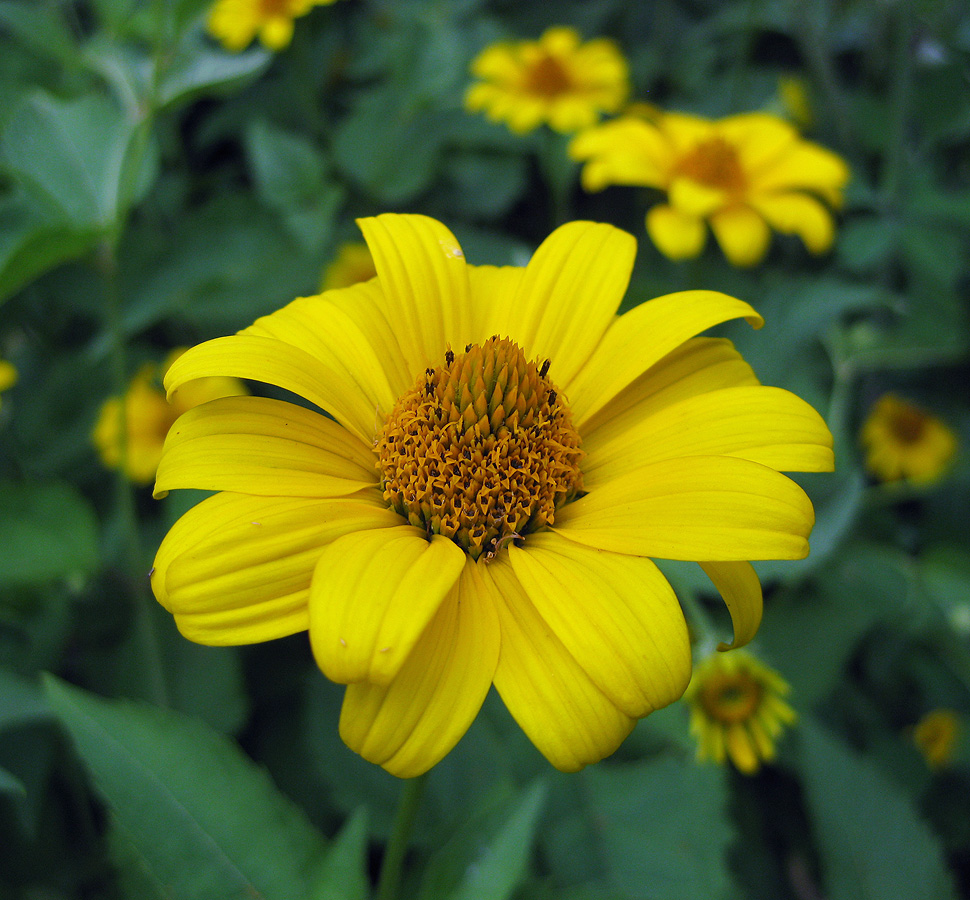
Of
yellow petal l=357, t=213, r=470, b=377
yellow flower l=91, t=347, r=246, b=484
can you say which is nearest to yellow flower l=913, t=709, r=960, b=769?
yellow petal l=357, t=213, r=470, b=377

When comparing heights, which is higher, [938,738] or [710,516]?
[710,516]

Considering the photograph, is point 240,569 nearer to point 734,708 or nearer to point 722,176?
point 734,708

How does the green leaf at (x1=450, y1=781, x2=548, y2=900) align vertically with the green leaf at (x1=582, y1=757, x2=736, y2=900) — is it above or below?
above

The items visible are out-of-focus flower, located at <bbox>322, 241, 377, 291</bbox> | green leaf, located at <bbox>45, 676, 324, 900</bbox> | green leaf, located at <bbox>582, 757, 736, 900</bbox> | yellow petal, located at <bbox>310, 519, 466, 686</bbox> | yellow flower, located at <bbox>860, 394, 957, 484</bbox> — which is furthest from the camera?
yellow flower, located at <bbox>860, 394, 957, 484</bbox>

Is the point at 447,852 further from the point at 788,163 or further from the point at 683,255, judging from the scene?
the point at 788,163

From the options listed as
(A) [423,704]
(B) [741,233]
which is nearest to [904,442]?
(B) [741,233]

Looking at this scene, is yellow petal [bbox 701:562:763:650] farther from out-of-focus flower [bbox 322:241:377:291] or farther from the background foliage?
out-of-focus flower [bbox 322:241:377:291]
